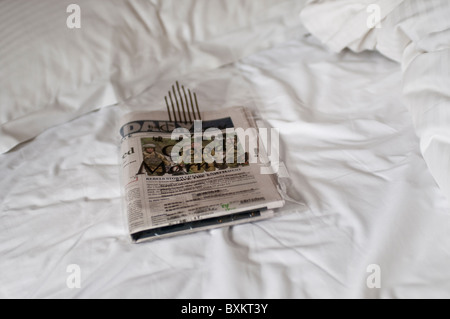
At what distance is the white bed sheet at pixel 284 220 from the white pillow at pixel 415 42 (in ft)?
0.14

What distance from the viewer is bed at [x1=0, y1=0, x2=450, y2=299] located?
1.54 ft

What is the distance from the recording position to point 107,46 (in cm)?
74

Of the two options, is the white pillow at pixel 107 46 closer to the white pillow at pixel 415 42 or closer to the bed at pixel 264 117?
the bed at pixel 264 117

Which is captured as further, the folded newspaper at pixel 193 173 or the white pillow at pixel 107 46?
the white pillow at pixel 107 46

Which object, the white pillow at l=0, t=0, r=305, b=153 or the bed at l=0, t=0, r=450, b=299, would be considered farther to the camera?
the white pillow at l=0, t=0, r=305, b=153

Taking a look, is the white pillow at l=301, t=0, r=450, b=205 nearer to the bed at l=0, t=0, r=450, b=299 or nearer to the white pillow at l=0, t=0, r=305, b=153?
the bed at l=0, t=0, r=450, b=299

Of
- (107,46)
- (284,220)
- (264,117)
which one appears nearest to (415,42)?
(264,117)

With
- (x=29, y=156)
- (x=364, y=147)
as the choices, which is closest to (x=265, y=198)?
(x=364, y=147)

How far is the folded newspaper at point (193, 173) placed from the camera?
1.73 feet

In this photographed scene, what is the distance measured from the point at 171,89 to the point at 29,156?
28 centimetres

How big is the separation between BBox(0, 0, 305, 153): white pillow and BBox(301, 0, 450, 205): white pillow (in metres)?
0.10

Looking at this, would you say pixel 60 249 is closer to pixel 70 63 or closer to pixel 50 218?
pixel 50 218

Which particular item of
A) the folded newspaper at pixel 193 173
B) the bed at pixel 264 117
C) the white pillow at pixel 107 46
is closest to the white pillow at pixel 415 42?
the bed at pixel 264 117

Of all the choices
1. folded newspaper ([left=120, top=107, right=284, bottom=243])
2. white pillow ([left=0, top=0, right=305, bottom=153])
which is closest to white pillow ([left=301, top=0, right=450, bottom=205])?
white pillow ([left=0, top=0, right=305, bottom=153])
